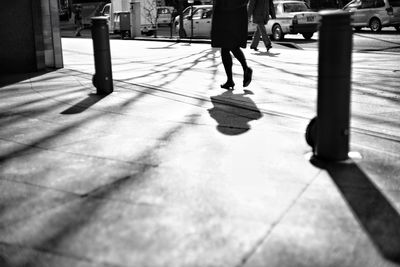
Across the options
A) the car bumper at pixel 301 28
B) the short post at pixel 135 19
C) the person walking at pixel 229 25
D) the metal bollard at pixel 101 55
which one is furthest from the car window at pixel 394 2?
the metal bollard at pixel 101 55

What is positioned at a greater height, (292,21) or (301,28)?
(292,21)

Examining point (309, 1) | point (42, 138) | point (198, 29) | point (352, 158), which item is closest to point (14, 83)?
point (42, 138)

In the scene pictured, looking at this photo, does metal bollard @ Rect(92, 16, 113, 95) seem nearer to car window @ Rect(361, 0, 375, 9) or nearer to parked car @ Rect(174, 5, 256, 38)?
parked car @ Rect(174, 5, 256, 38)

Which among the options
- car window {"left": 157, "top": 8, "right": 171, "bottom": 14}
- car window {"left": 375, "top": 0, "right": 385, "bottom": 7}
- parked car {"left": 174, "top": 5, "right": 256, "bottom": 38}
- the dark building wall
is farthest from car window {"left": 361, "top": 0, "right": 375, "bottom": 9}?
the dark building wall

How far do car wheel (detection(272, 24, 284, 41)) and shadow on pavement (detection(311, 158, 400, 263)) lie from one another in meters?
16.7

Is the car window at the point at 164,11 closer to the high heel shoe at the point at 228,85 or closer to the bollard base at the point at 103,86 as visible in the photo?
the high heel shoe at the point at 228,85

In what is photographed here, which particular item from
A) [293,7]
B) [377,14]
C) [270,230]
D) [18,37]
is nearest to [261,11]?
[18,37]

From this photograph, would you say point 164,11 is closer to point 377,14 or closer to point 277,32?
point 377,14

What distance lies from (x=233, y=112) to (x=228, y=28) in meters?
1.80

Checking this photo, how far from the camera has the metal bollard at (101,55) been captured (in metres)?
6.91

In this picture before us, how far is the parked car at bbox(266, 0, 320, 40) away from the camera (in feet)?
64.8

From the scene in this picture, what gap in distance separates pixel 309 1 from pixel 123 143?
1694 inches

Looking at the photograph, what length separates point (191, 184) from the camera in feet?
11.7

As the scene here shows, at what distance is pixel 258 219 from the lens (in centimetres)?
298
